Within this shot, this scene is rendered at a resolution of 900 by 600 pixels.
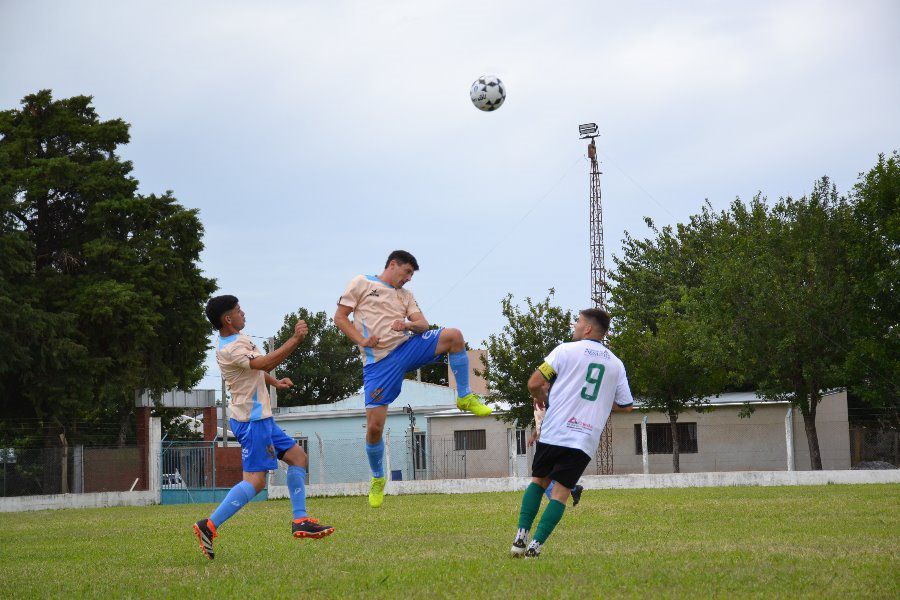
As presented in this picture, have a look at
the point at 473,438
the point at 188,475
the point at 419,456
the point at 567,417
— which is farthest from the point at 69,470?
the point at 567,417

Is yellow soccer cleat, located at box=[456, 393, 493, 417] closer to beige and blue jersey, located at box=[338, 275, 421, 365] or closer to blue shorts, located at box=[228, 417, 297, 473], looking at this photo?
beige and blue jersey, located at box=[338, 275, 421, 365]

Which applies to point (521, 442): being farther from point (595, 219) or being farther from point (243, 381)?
point (243, 381)

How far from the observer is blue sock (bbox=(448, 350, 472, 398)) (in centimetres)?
988

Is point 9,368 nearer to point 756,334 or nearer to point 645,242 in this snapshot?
point 756,334

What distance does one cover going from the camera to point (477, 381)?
68.8m

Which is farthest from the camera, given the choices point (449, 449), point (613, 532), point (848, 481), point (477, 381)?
point (477, 381)

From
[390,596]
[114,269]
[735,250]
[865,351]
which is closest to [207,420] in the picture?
[114,269]

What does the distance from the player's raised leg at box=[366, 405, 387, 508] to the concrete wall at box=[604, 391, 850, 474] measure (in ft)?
86.6

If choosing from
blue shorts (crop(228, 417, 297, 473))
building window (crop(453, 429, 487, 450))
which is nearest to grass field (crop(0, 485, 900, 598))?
blue shorts (crop(228, 417, 297, 473))

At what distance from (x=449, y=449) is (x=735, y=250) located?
13.0m

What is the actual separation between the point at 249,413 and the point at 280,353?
0.99 meters

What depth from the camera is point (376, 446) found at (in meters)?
10.5

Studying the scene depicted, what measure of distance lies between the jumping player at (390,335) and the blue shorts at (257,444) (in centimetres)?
97

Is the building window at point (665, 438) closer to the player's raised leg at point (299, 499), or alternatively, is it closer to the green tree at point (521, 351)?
the green tree at point (521, 351)
